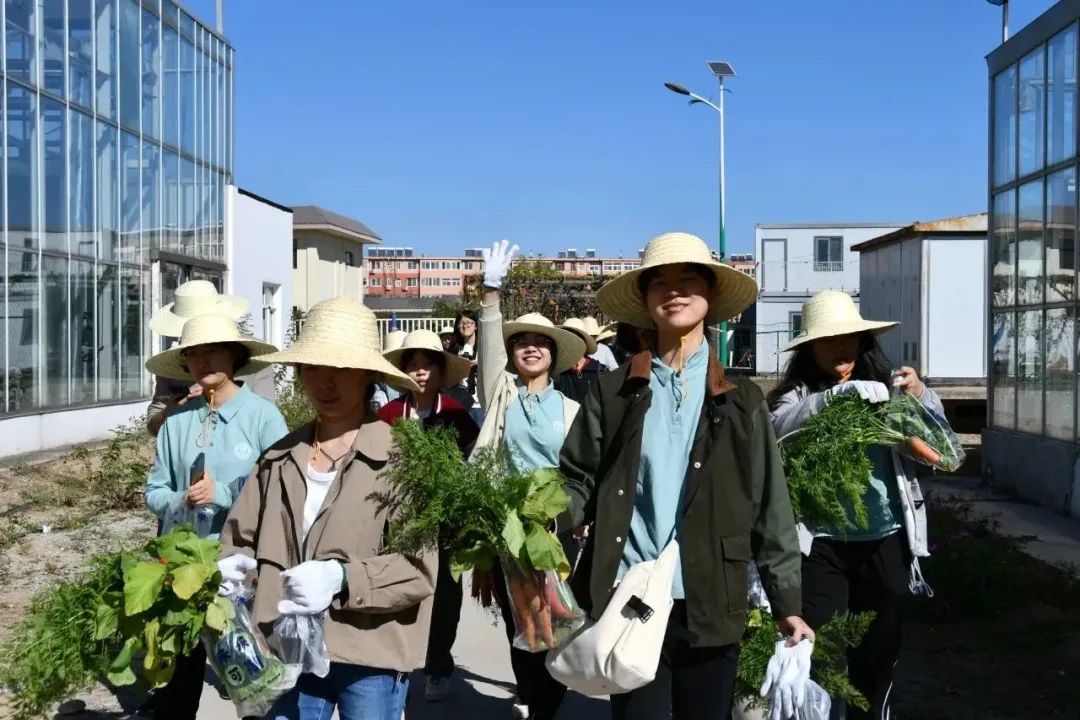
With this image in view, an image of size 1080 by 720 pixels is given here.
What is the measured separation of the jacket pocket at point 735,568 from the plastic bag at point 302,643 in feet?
3.77

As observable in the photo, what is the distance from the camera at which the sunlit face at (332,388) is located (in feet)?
11.6

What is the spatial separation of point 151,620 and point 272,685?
1.22 feet

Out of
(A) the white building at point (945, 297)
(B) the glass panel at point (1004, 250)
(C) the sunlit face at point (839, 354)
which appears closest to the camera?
(C) the sunlit face at point (839, 354)

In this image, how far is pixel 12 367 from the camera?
50.0ft

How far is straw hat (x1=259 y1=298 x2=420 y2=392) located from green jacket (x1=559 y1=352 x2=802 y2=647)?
2.11 ft

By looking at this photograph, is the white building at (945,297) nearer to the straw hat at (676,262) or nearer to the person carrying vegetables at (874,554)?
the person carrying vegetables at (874,554)

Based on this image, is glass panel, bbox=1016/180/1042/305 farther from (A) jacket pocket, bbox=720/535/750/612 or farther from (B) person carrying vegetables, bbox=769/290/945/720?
(A) jacket pocket, bbox=720/535/750/612

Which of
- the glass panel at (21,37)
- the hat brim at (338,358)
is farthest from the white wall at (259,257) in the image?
the hat brim at (338,358)

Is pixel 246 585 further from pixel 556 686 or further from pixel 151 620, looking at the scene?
pixel 556 686

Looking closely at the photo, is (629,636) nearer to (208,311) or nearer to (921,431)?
(921,431)

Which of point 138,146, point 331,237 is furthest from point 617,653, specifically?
point 331,237

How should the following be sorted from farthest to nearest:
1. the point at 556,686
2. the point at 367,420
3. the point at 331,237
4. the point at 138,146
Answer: the point at 331,237 → the point at 138,146 → the point at 556,686 → the point at 367,420

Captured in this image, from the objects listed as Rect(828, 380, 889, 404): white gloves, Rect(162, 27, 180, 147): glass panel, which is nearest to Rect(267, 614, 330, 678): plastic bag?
Rect(828, 380, 889, 404): white gloves

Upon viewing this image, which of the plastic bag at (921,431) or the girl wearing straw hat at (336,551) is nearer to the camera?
the girl wearing straw hat at (336,551)
